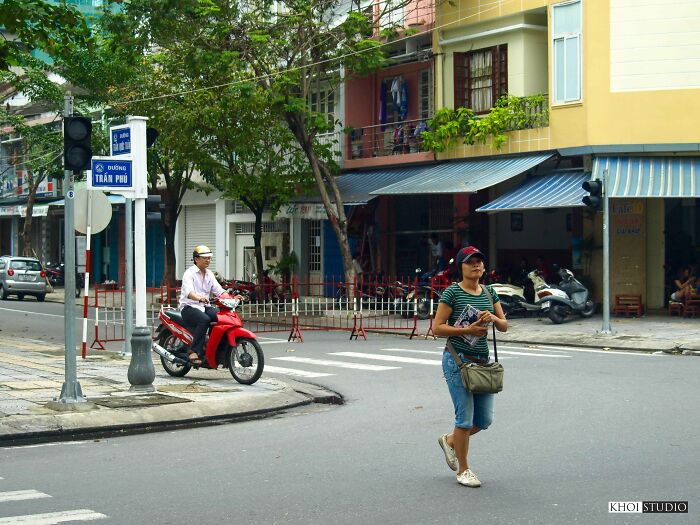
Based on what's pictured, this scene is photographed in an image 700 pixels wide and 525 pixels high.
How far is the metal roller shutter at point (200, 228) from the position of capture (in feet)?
128

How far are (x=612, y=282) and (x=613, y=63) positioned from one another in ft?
16.3

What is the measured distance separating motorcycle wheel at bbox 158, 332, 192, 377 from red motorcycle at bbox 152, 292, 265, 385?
16 cm

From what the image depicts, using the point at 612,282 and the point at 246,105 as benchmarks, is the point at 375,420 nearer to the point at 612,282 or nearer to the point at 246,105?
the point at 612,282

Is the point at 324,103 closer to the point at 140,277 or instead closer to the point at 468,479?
the point at 140,277

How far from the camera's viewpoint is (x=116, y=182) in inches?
521

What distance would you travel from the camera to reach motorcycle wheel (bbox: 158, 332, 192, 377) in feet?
47.3

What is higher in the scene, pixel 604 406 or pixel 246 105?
Answer: pixel 246 105

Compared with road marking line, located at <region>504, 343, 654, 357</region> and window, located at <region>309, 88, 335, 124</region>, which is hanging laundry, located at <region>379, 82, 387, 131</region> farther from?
road marking line, located at <region>504, 343, 654, 357</region>

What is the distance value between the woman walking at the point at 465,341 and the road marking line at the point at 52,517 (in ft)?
8.45

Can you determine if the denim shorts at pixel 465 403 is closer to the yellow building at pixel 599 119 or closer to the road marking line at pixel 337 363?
Result: the road marking line at pixel 337 363

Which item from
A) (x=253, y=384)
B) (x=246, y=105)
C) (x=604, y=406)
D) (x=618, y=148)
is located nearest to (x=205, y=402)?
(x=253, y=384)

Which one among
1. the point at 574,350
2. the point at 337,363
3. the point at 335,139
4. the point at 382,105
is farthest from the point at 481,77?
the point at 337,363

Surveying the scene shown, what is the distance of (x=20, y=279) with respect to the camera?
38.3m

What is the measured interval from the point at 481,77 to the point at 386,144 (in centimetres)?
431
